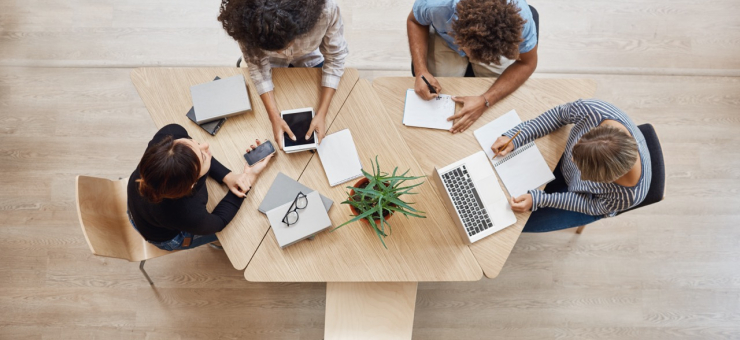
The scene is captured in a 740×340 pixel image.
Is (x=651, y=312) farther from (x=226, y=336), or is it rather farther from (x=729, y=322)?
(x=226, y=336)

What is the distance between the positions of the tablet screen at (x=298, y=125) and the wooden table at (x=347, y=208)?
6 centimetres

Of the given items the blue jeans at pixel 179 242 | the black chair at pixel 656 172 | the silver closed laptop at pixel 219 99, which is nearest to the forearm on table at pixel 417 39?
the silver closed laptop at pixel 219 99

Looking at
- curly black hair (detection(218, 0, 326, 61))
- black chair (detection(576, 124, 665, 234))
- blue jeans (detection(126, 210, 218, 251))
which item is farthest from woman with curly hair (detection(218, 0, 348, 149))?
black chair (detection(576, 124, 665, 234))

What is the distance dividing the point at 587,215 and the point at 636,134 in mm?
458

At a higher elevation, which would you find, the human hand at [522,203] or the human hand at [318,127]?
the human hand at [318,127]

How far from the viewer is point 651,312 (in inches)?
96.3

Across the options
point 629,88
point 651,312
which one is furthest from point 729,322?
point 629,88

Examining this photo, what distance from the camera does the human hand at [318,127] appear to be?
5.73ft

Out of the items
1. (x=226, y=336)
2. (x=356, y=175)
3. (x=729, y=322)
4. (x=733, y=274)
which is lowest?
(x=226, y=336)

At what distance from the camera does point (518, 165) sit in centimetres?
178

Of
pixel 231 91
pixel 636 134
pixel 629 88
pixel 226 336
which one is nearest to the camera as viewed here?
pixel 636 134

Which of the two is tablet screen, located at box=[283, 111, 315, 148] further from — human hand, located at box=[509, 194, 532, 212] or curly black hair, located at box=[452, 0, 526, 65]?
human hand, located at box=[509, 194, 532, 212]

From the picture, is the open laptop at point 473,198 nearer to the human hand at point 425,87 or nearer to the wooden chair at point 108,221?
the human hand at point 425,87

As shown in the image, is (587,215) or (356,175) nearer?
(356,175)
